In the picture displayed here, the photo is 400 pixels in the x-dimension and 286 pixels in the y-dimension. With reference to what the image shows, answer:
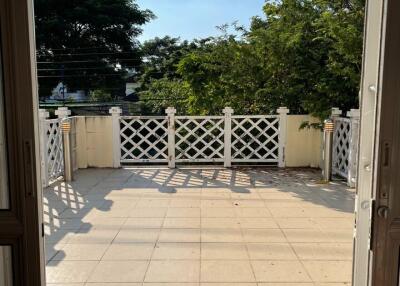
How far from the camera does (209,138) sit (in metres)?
7.49

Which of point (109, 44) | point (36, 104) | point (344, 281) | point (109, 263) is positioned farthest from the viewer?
point (109, 44)

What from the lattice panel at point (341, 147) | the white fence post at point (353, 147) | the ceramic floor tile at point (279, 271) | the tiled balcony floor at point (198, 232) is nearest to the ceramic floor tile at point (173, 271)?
the tiled balcony floor at point (198, 232)

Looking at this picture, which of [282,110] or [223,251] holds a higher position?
[282,110]

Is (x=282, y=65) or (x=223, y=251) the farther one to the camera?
(x=282, y=65)

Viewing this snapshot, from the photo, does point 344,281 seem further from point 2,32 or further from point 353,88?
point 353,88

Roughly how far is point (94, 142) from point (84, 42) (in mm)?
9510

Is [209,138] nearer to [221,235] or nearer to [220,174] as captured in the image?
[220,174]

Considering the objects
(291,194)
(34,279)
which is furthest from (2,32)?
(291,194)

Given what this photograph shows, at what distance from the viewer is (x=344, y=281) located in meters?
2.83

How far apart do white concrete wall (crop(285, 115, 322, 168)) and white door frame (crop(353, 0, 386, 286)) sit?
552 cm

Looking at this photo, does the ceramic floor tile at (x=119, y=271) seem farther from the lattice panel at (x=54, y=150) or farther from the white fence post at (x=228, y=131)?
the white fence post at (x=228, y=131)

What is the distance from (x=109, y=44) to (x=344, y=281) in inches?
570

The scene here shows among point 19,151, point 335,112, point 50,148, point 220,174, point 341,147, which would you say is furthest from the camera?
point 220,174

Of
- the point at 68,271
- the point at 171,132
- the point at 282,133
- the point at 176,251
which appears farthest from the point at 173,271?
the point at 282,133
